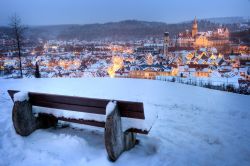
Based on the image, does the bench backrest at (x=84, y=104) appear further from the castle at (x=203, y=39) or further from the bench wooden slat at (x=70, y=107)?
the castle at (x=203, y=39)

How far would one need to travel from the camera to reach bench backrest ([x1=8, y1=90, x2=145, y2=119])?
12.2ft

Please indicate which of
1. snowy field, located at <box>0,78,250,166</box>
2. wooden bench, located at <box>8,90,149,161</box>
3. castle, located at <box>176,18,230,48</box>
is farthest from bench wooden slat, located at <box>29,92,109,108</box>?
castle, located at <box>176,18,230,48</box>

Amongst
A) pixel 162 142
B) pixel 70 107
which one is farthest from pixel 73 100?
pixel 162 142

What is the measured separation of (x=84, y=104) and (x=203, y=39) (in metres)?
137

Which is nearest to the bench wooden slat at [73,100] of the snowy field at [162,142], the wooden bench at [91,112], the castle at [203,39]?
the wooden bench at [91,112]

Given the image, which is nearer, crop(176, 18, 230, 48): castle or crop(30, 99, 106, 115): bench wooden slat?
crop(30, 99, 106, 115): bench wooden slat

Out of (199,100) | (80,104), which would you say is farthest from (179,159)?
(199,100)

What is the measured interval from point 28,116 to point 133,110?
212 centimetres

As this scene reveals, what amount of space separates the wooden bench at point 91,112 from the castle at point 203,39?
12907 cm

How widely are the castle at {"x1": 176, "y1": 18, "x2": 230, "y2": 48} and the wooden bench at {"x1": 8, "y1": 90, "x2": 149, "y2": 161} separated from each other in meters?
129

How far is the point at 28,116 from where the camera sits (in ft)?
15.3

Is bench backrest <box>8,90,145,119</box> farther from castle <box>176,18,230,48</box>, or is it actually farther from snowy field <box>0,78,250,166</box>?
castle <box>176,18,230,48</box>

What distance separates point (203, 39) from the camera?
133 m

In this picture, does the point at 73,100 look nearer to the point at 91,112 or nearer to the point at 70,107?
the point at 70,107
